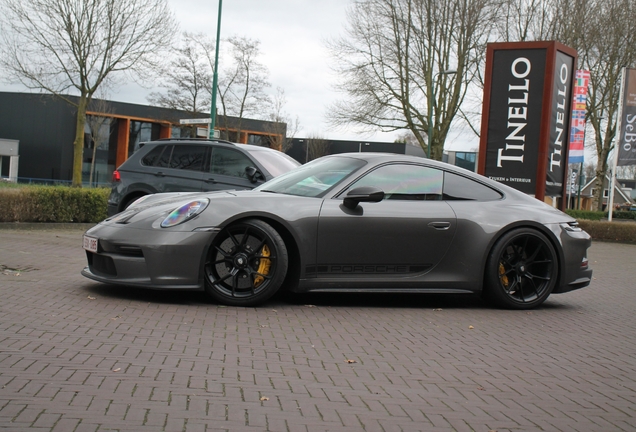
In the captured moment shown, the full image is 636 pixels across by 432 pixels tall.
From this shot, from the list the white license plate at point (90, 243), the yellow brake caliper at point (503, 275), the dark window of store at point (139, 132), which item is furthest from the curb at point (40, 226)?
the dark window of store at point (139, 132)

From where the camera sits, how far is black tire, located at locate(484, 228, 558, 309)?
260 inches

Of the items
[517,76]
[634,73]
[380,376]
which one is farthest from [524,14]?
[380,376]

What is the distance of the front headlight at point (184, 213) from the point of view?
589cm

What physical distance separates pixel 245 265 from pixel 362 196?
44.6 inches

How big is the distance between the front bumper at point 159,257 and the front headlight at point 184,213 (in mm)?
93

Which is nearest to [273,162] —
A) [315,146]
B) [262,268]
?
[262,268]

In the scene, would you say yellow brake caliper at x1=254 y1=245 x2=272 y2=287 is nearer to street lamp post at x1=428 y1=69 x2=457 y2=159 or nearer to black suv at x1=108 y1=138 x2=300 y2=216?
black suv at x1=108 y1=138 x2=300 y2=216

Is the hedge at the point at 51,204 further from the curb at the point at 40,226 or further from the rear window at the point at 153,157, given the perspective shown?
the rear window at the point at 153,157

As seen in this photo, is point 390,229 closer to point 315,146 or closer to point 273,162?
point 273,162

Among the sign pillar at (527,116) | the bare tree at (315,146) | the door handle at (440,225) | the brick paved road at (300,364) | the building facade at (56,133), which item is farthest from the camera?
the bare tree at (315,146)

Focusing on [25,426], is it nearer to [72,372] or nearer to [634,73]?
[72,372]

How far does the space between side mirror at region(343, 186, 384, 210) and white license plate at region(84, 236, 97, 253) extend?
7.00 feet

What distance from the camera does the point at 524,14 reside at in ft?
117

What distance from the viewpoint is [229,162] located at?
11539 millimetres
